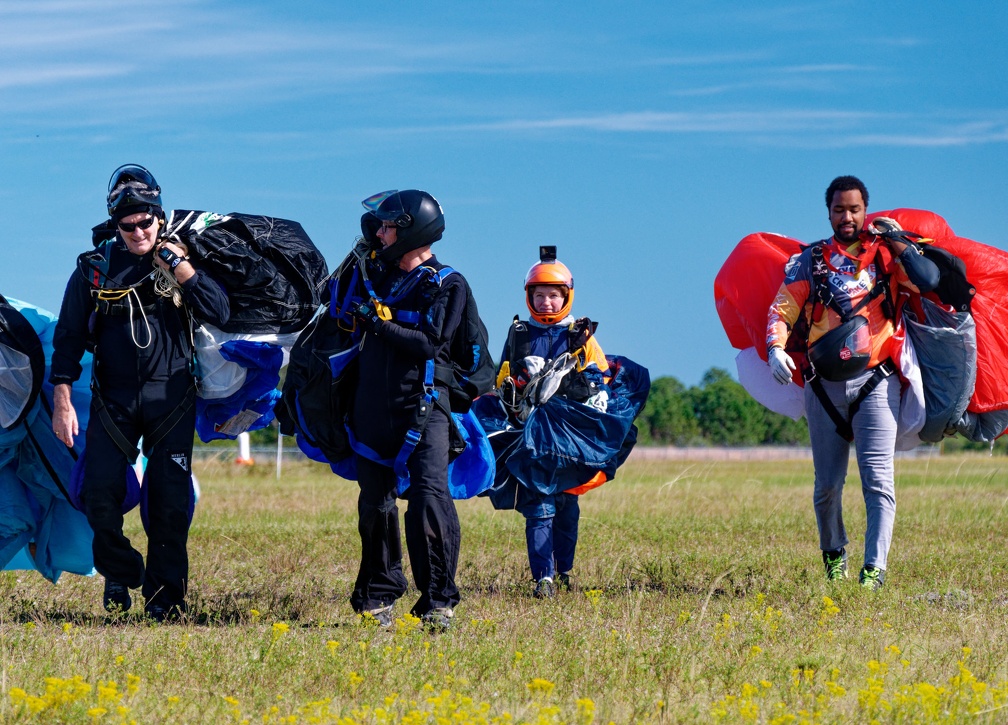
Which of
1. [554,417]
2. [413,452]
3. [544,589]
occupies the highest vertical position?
[554,417]

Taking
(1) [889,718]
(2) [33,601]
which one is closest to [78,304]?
(2) [33,601]

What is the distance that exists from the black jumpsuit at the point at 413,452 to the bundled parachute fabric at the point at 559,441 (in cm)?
173

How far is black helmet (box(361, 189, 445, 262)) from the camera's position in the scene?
644 cm

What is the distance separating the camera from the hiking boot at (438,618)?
20.2ft

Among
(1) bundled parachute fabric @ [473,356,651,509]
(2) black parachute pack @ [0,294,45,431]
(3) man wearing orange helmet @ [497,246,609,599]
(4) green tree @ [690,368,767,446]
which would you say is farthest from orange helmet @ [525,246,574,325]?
(4) green tree @ [690,368,767,446]

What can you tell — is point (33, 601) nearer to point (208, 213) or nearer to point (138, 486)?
point (138, 486)

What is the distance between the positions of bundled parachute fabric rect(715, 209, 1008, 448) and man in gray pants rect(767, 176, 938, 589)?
7.3 inches

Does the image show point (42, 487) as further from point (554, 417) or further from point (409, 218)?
point (554, 417)

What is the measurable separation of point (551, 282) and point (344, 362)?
7.37 feet

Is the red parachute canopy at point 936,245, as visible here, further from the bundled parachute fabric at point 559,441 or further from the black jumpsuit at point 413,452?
the black jumpsuit at point 413,452

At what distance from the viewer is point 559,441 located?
8.27 meters

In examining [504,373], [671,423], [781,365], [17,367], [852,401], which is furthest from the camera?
[671,423]

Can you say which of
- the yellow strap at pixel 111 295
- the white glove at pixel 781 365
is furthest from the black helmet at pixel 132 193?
the white glove at pixel 781 365

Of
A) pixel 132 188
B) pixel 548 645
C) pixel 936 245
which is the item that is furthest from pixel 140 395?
pixel 936 245
